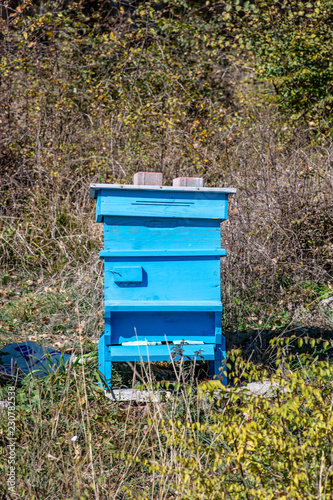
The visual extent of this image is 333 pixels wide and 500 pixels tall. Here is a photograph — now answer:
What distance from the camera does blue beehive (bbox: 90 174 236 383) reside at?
2.83m

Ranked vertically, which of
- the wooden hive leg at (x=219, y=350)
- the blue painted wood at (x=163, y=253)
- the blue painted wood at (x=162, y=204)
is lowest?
the wooden hive leg at (x=219, y=350)

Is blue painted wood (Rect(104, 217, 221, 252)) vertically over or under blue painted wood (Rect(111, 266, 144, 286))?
over

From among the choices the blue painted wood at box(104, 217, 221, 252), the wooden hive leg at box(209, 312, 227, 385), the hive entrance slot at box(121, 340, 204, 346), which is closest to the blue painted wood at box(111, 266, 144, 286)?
the blue painted wood at box(104, 217, 221, 252)

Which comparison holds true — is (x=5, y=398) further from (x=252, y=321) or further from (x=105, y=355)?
(x=252, y=321)

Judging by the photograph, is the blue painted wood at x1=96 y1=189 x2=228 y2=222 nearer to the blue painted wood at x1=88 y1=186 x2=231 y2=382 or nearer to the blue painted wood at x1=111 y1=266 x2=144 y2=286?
the blue painted wood at x1=88 y1=186 x2=231 y2=382

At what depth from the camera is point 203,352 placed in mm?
2961

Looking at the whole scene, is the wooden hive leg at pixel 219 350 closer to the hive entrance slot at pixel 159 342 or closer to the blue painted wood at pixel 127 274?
the hive entrance slot at pixel 159 342

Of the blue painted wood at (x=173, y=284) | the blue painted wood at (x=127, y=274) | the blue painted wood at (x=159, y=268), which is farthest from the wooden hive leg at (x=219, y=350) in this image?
the blue painted wood at (x=127, y=274)

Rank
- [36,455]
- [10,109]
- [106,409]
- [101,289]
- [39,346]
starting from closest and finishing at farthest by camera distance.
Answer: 1. [36,455]
2. [106,409]
3. [39,346]
4. [101,289]
5. [10,109]

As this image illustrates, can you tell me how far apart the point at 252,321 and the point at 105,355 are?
1783mm

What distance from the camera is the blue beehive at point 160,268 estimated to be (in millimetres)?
2832

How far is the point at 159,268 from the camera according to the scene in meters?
2.89

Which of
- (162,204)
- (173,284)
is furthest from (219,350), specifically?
(162,204)

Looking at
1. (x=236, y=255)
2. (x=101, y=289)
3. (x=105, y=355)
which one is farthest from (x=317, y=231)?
(x=105, y=355)
